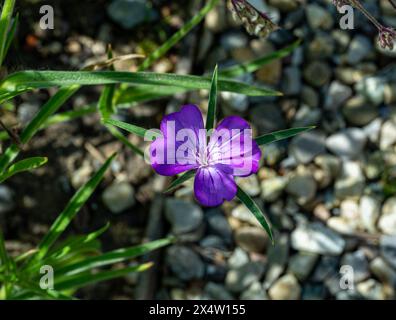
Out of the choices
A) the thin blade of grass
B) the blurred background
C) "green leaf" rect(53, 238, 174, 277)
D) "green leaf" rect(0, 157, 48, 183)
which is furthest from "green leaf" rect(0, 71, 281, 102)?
the blurred background

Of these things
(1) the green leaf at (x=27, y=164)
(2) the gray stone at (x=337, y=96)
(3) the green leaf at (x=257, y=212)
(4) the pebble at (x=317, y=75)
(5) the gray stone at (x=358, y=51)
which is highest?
(5) the gray stone at (x=358, y=51)

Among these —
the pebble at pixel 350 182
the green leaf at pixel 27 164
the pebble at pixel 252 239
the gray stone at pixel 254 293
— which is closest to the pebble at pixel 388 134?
the pebble at pixel 350 182

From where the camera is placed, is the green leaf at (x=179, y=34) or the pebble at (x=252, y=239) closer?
the green leaf at (x=179, y=34)

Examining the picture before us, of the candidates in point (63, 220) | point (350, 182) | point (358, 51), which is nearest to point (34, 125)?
point (63, 220)

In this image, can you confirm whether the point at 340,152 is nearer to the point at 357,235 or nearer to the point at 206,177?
the point at 357,235

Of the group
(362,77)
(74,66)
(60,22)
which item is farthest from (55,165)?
(362,77)

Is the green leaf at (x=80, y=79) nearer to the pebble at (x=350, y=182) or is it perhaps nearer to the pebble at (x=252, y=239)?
the pebble at (x=252, y=239)

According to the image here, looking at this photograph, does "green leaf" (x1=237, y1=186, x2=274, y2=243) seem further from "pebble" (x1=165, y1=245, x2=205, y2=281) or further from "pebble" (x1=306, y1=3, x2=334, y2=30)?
"pebble" (x1=306, y1=3, x2=334, y2=30)
